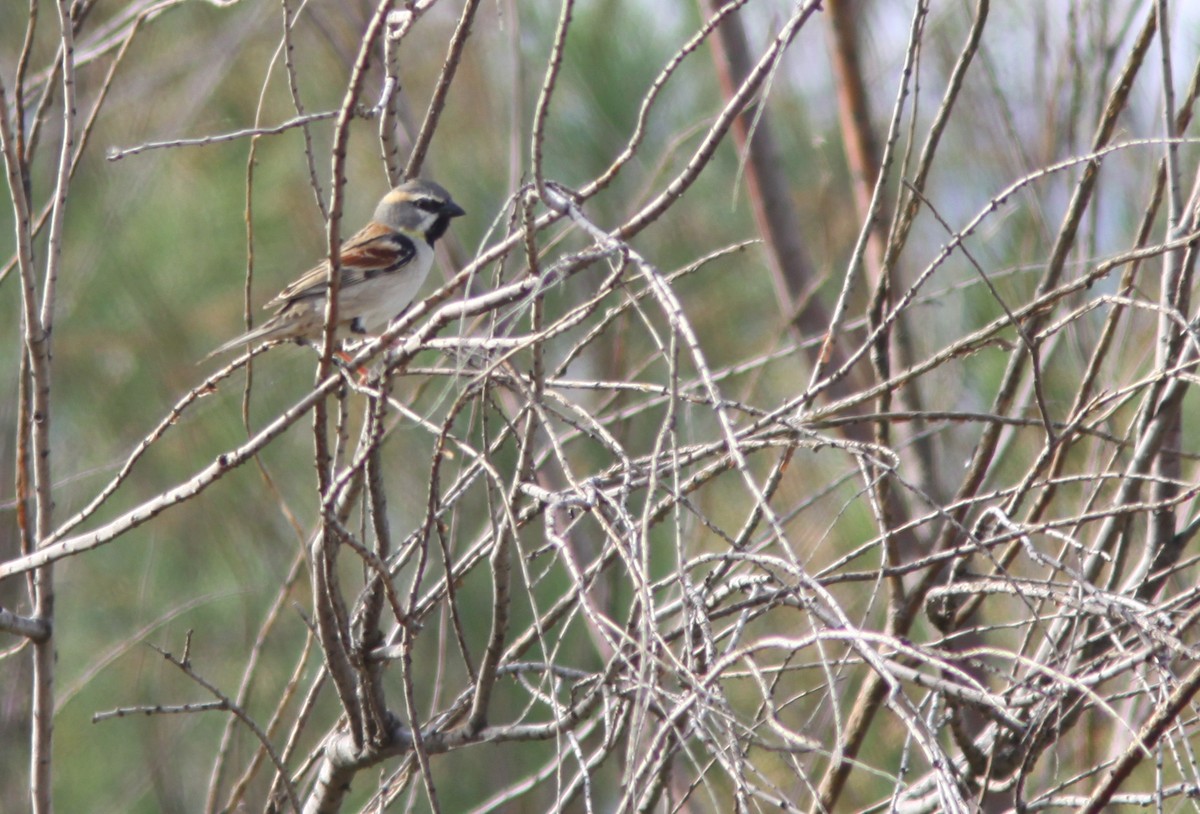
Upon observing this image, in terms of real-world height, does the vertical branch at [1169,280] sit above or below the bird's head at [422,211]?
below

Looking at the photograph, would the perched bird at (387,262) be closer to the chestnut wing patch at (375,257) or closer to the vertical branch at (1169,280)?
the chestnut wing patch at (375,257)

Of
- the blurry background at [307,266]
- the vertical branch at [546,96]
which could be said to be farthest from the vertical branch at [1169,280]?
the blurry background at [307,266]

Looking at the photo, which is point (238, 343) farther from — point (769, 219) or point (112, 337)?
point (112, 337)

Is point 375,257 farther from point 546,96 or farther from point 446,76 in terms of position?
point 546,96

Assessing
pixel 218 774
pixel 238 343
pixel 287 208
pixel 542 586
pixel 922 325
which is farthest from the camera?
pixel 287 208

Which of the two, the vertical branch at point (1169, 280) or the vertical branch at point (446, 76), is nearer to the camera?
the vertical branch at point (446, 76)

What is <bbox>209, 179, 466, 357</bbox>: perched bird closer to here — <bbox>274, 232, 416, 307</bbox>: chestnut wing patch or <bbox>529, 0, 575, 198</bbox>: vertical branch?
<bbox>274, 232, 416, 307</bbox>: chestnut wing patch

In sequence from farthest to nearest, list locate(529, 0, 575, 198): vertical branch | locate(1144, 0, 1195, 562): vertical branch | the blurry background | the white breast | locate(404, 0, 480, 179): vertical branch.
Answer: the blurry background < the white breast < locate(1144, 0, 1195, 562): vertical branch < locate(404, 0, 480, 179): vertical branch < locate(529, 0, 575, 198): vertical branch

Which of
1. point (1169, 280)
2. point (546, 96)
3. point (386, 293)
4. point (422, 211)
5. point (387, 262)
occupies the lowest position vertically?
point (1169, 280)

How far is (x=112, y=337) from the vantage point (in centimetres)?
741

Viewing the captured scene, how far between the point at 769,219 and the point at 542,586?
309 centimetres

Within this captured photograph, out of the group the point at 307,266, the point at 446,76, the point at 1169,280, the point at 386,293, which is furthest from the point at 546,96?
the point at 307,266

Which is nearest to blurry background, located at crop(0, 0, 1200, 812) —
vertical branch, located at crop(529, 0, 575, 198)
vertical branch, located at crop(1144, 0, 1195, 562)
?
vertical branch, located at crop(1144, 0, 1195, 562)

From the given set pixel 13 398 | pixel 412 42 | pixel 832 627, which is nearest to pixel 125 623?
pixel 13 398
